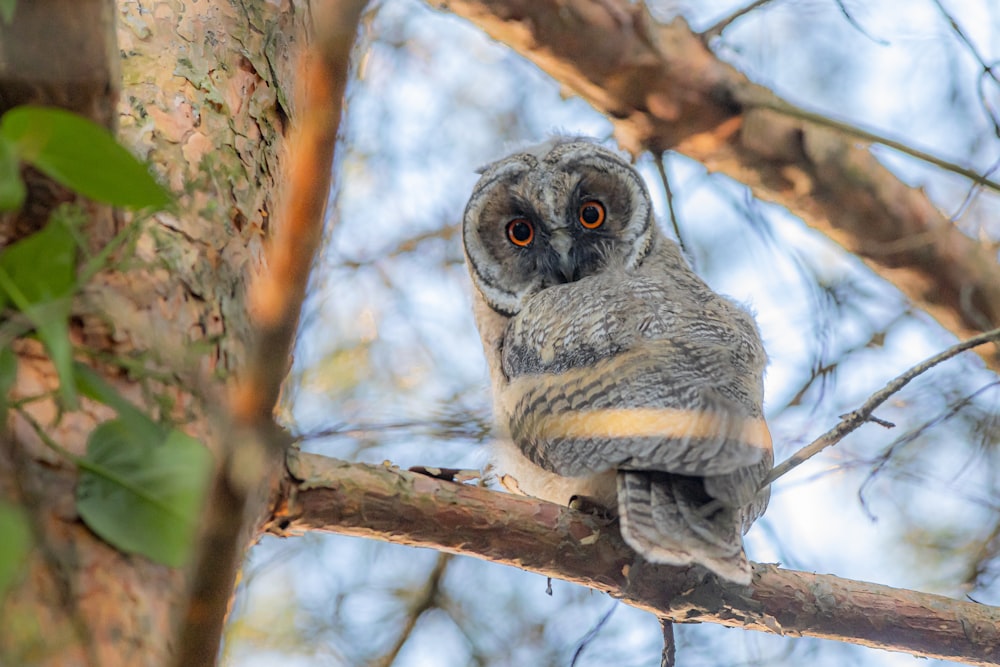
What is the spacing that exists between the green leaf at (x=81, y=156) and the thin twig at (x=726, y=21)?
3067mm

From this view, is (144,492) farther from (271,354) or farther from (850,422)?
(850,422)

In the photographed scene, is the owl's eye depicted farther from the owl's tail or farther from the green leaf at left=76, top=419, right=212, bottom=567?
the green leaf at left=76, top=419, right=212, bottom=567

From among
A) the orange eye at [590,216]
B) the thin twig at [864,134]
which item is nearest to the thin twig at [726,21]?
the thin twig at [864,134]

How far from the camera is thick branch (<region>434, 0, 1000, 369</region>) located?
12.2ft

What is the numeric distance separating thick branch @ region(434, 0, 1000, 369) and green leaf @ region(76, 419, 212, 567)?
3.09m

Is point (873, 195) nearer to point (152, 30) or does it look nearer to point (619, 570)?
point (619, 570)

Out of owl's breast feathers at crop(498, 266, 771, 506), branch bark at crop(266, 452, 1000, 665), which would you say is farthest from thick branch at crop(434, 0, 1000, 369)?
branch bark at crop(266, 452, 1000, 665)

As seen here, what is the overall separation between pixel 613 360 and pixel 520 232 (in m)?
1.07

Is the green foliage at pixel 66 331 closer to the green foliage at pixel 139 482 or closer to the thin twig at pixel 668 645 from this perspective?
the green foliage at pixel 139 482

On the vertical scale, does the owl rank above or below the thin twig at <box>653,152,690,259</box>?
below

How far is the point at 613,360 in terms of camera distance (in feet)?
7.84

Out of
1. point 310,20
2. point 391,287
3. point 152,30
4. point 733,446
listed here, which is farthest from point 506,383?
point 152,30

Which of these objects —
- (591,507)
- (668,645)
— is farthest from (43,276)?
(668,645)

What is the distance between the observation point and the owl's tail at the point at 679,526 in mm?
1980
